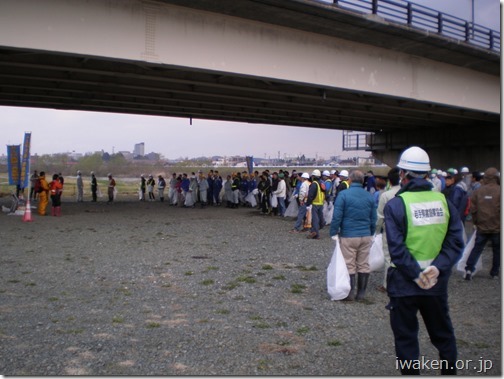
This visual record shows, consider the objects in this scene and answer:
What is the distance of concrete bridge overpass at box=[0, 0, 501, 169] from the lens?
1248 centimetres

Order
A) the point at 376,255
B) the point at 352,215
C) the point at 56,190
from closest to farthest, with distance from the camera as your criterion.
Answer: the point at 352,215 → the point at 376,255 → the point at 56,190

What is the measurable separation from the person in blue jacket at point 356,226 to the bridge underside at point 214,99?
898 cm

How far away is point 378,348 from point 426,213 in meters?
1.98

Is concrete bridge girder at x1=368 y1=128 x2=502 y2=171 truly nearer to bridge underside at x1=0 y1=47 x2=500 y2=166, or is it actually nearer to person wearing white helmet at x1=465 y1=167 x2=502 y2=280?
bridge underside at x1=0 y1=47 x2=500 y2=166

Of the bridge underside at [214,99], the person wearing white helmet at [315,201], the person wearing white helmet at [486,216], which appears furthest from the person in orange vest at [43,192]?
the person wearing white helmet at [486,216]

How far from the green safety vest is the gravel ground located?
4.58ft

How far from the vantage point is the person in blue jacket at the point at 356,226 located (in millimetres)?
6637

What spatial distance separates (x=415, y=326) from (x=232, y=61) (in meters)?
12.5

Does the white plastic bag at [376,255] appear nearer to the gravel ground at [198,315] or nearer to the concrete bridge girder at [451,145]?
the gravel ground at [198,315]

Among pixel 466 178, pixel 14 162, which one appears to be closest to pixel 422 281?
pixel 466 178

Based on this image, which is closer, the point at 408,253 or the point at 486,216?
the point at 408,253

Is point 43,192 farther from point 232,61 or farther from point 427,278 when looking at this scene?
point 427,278

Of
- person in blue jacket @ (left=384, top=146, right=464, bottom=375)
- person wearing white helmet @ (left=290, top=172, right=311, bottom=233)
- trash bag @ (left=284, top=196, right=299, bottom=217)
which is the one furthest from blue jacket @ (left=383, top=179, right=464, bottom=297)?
trash bag @ (left=284, top=196, right=299, bottom=217)

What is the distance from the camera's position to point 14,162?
21.1 meters
